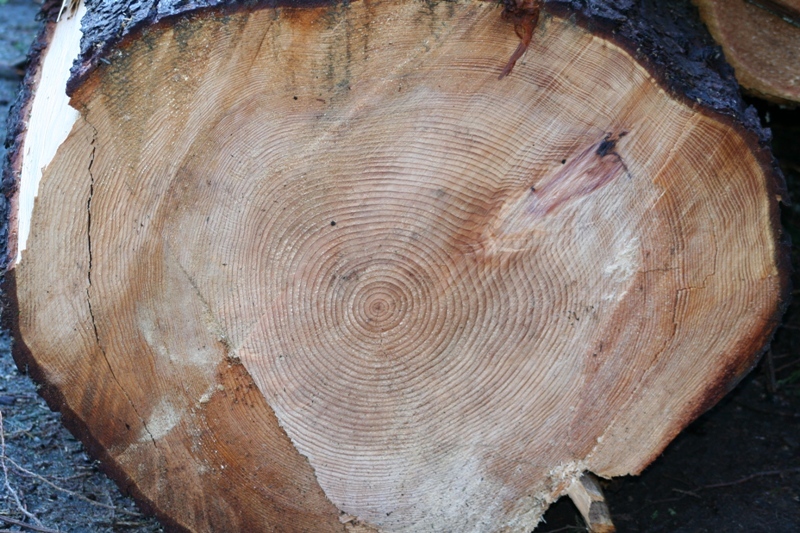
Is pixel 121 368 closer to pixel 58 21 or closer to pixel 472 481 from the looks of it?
pixel 472 481

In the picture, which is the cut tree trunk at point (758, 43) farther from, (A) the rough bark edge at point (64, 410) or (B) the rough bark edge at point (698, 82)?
(A) the rough bark edge at point (64, 410)

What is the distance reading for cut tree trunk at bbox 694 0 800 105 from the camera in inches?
89.3

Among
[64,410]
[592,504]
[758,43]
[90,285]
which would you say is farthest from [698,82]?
[64,410]

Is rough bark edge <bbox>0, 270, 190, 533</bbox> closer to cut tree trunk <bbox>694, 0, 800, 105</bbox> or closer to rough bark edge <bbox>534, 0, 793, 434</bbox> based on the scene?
rough bark edge <bbox>534, 0, 793, 434</bbox>

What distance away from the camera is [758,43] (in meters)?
2.30

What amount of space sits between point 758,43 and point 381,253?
4.82ft

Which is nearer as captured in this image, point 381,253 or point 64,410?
point 381,253

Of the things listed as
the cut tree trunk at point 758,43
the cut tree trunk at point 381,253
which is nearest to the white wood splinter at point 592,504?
the cut tree trunk at point 381,253

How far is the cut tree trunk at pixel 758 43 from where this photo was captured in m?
2.27

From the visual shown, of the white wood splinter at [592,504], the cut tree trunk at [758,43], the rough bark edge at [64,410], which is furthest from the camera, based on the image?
the cut tree trunk at [758,43]

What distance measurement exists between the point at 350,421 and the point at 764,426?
5.28 ft

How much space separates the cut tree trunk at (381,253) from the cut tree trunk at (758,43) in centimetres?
40

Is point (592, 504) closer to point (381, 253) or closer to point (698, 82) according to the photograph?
point (381, 253)

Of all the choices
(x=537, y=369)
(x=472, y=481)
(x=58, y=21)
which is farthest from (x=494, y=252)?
(x=58, y=21)
